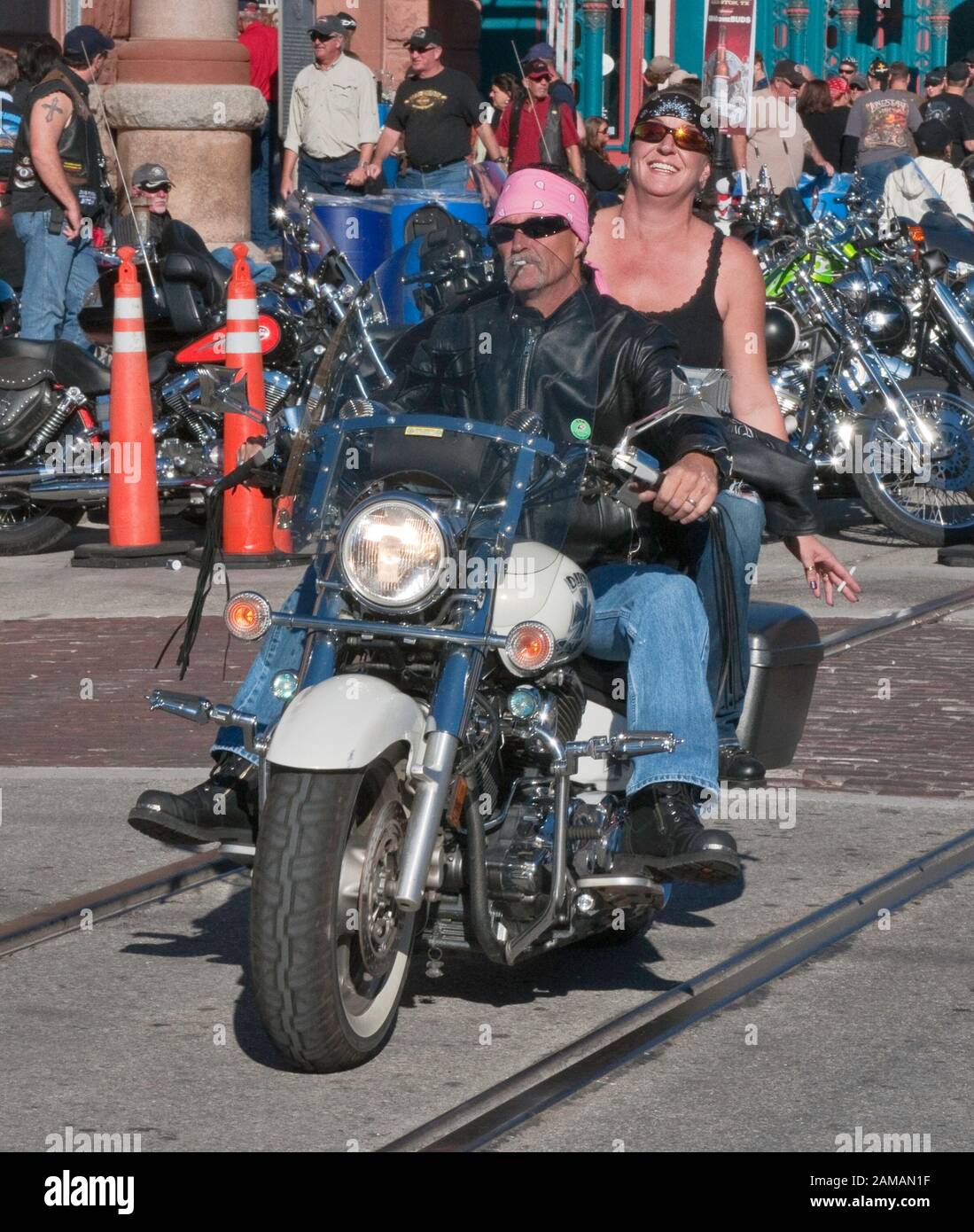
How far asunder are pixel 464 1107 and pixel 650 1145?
349 mm

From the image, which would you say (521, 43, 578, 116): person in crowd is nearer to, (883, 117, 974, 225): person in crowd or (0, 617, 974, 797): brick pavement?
(883, 117, 974, 225): person in crowd

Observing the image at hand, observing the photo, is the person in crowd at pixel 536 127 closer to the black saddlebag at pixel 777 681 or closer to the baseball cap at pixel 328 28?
the baseball cap at pixel 328 28

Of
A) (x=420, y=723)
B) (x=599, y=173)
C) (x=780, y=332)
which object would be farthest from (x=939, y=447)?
(x=599, y=173)

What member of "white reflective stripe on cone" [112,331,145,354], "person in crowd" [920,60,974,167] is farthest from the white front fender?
"person in crowd" [920,60,974,167]

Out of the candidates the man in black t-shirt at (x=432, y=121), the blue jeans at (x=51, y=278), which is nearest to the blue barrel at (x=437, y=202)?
the man in black t-shirt at (x=432, y=121)

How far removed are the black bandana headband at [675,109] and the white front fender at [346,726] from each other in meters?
2.09

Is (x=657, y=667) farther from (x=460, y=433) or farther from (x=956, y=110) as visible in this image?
(x=956, y=110)

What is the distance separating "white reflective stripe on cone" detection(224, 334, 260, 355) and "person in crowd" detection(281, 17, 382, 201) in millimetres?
5584

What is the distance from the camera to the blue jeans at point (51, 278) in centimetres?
1127

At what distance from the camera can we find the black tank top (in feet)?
17.8

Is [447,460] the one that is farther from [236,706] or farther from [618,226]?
[618,226]

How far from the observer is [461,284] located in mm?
4504
